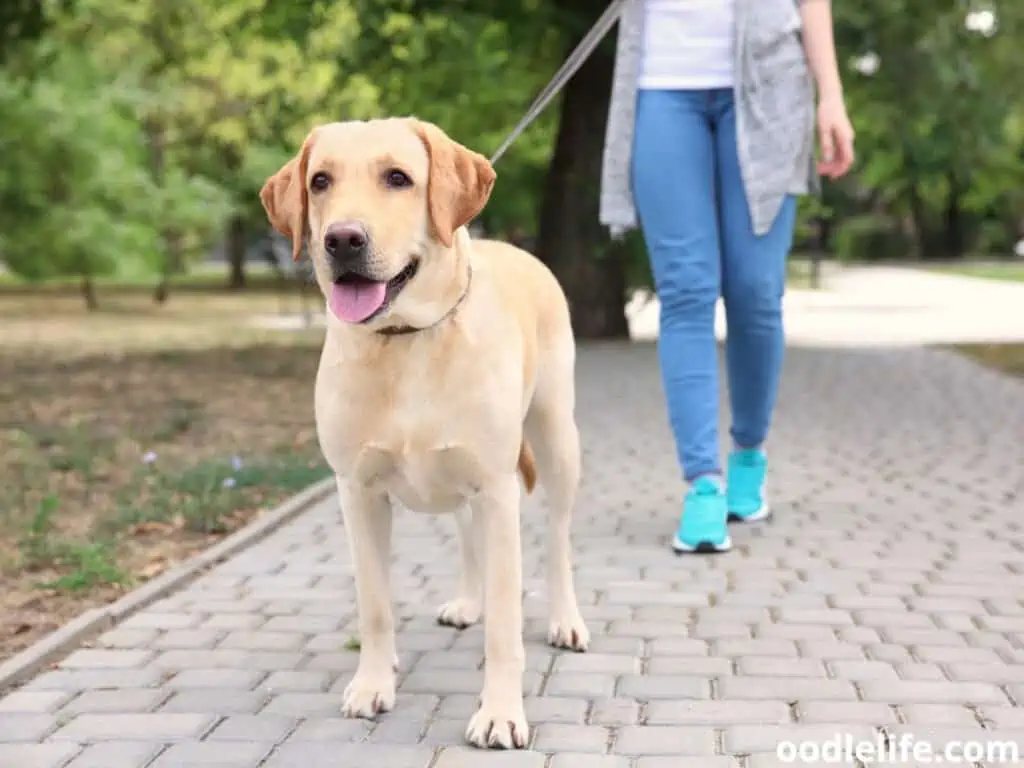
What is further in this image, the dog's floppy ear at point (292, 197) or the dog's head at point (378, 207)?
the dog's floppy ear at point (292, 197)

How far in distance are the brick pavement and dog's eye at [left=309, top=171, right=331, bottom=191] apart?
1341 mm

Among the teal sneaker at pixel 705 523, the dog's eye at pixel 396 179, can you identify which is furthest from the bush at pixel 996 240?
the dog's eye at pixel 396 179

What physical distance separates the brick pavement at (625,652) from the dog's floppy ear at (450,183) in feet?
4.14

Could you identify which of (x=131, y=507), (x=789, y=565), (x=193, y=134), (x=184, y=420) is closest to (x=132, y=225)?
(x=193, y=134)

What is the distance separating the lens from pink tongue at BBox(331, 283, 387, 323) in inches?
133

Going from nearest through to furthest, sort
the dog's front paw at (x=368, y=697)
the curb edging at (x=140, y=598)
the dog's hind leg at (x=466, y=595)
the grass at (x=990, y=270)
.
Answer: the dog's front paw at (x=368, y=697)
the curb edging at (x=140, y=598)
the dog's hind leg at (x=466, y=595)
the grass at (x=990, y=270)

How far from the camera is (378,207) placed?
11.0ft

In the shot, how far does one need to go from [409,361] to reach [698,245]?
2340mm

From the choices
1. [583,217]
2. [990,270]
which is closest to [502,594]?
[583,217]

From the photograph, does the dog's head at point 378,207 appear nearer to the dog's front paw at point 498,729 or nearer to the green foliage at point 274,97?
the dog's front paw at point 498,729

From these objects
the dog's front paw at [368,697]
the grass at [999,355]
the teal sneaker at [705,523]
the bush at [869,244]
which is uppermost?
the dog's front paw at [368,697]

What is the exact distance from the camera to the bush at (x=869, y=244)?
5669 cm

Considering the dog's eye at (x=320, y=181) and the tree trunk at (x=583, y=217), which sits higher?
the dog's eye at (x=320, y=181)

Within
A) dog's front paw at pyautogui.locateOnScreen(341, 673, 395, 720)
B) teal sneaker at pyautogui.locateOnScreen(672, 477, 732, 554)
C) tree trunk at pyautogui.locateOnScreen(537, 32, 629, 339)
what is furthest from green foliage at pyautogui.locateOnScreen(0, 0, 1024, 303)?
dog's front paw at pyautogui.locateOnScreen(341, 673, 395, 720)
